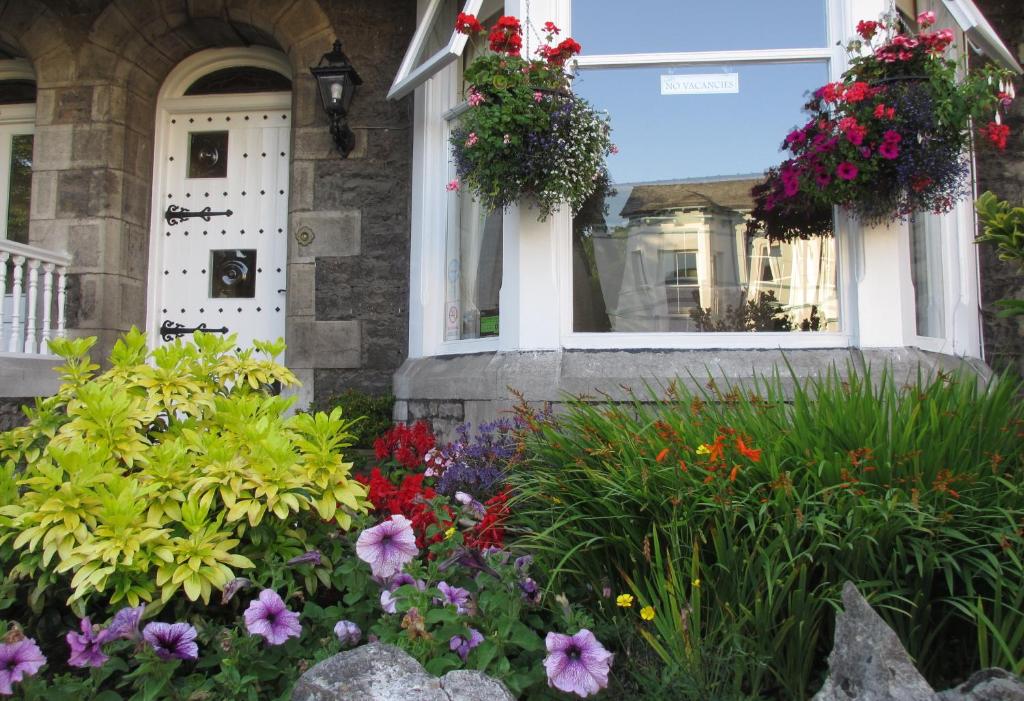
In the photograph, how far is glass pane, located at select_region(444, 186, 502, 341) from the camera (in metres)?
4.65

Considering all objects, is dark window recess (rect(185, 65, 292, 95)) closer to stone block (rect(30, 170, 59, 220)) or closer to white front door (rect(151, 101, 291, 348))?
white front door (rect(151, 101, 291, 348))

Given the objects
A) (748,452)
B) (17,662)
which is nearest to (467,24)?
(748,452)

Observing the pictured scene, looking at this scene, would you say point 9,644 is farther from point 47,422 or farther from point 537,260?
point 537,260

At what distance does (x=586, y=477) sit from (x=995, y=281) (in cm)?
379

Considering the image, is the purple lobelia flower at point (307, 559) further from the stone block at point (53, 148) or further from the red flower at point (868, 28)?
the stone block at point (53, 148)

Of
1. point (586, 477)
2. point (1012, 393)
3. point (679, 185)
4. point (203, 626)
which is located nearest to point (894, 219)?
point (679, 185)

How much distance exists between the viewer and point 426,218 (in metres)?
5.14

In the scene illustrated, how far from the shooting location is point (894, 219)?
156 inches

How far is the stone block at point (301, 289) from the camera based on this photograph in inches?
214

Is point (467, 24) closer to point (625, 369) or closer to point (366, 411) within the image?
point (625, 369)

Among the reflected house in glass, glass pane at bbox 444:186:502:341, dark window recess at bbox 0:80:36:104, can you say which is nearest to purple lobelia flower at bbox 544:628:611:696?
the reflected house in glass

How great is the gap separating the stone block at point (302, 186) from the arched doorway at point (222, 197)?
1.76ft

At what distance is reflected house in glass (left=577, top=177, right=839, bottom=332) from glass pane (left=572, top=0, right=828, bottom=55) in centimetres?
76

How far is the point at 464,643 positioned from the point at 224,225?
15.8ft
